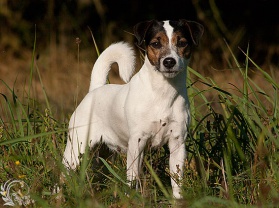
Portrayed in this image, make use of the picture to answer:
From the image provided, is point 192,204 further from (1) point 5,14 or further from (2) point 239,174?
(1) point 5,14

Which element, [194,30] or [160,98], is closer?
[160,98]

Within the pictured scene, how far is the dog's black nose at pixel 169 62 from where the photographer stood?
5062 millimetres

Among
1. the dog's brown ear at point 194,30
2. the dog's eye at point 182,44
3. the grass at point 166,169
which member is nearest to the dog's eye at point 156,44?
the dog's eye at point 182,44

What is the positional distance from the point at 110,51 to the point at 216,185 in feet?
5.23

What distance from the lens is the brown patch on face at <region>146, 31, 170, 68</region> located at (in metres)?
5.19

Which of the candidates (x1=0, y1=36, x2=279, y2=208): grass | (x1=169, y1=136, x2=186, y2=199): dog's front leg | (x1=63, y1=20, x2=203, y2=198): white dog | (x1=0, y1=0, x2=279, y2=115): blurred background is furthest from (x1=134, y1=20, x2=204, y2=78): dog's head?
(x1=0, y1=0, x2=279, y2=115): blurred background

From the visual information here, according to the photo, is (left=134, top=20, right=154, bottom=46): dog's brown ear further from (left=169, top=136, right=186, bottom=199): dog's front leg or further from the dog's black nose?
(left=169, top=136, right=186, bottom=199): dog's front leg

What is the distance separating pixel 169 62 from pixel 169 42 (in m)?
0.23

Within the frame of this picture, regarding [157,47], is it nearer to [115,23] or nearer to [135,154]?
[135,154]

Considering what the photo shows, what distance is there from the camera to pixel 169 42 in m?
5.23

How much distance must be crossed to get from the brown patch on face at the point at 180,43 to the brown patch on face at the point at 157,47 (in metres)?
0.06

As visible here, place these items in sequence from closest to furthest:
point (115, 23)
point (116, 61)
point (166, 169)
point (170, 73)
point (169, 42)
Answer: point (166, 169)
point (170, 73)
point (169, 42)
point (116, 61)
point (115, 23)

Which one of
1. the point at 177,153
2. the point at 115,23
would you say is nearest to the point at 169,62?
the point at 177,153

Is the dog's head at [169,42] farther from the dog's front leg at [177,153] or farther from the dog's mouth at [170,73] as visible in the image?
the dog's front leg at [177,153]
